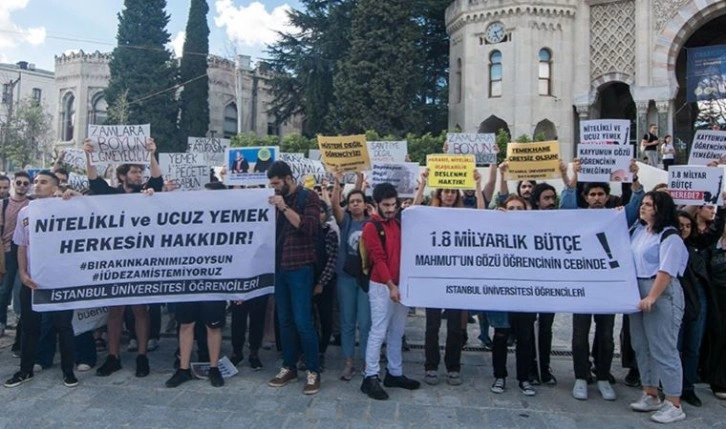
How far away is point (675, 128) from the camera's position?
29562 millimetres

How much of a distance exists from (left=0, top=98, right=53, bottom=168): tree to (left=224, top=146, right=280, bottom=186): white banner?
35.8 metres

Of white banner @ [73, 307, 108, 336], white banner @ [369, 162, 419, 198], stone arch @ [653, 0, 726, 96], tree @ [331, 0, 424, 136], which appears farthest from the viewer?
tree @ [331, 0, 424, 136]

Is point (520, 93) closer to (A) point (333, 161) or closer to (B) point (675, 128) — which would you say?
(B) point (675, 128)

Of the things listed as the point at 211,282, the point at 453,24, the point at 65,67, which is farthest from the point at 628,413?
the point at 65,67

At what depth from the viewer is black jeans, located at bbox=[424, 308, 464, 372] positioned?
5770 millimetres

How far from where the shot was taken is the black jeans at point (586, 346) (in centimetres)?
551

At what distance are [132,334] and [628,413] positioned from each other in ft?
18.8

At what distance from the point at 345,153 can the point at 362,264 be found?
233 centimetres

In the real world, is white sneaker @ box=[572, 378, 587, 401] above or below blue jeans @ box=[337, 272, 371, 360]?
below

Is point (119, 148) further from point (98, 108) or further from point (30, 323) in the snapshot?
point (98, 108)

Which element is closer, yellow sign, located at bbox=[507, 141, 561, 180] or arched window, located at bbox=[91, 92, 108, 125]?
yellow sign, located at bbox=[507, 141, 561, 180]

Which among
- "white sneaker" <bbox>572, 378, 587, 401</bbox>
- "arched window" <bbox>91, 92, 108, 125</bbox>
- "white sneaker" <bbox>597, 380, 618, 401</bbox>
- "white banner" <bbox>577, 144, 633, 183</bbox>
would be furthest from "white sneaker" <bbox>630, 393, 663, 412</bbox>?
"arched window" <bbox>91, 92, 108, 125</bbox>

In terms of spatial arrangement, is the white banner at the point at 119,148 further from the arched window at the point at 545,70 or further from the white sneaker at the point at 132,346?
the arched window at the point at 545,70

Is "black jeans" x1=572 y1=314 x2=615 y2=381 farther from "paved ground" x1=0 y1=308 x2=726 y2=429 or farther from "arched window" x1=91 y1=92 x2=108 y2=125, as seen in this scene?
"arched window" x1=91 y1=92 x2=108 y2=125
